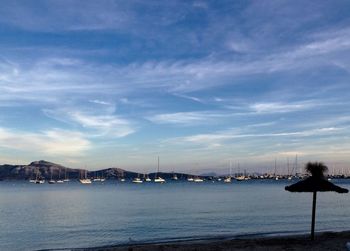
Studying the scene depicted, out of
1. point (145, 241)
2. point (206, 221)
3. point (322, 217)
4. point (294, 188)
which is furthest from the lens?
point (322, 217)

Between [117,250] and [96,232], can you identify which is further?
[96,232]

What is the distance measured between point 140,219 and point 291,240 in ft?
98.2

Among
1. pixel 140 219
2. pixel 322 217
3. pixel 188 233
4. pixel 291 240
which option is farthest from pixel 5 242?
pixel 322 217

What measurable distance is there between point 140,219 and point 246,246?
30.2 m

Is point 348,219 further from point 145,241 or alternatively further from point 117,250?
point 117,250

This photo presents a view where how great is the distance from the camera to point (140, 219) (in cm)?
5350

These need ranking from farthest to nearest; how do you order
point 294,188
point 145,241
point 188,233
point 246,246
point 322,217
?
→ point 322,217 → point 188,233 → point 145,241 → point 246,246 → point 294,188

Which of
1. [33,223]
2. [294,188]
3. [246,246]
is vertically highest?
[294,188]

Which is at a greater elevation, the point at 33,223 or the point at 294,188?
the point at 294,188

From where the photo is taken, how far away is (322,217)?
52.7 meters

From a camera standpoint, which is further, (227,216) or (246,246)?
(227,216)

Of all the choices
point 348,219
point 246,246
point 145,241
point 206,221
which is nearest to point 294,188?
point 246,246

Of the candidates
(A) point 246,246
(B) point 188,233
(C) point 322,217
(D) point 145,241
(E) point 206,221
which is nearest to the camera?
(A) point 246,246

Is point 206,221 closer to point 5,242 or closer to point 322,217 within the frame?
point 322,217
